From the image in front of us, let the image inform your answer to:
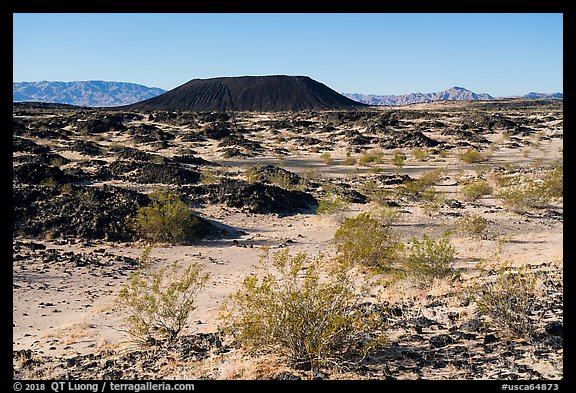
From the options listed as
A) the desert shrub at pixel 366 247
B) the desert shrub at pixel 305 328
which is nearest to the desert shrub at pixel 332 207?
the desert shrub at pixel 366 247

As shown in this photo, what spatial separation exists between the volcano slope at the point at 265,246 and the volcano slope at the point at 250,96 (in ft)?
228

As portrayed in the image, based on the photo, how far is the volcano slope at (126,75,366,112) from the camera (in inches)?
3890

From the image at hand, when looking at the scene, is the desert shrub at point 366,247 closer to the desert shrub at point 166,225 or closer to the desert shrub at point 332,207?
the desert shrub at point 332,207

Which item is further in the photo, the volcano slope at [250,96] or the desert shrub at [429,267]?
the volcano slope at [250,96]

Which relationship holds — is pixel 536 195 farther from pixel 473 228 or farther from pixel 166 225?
pixel 166 225

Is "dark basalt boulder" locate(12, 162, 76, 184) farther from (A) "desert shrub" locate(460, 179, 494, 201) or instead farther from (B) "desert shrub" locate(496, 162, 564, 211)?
(B) "desert shrub" locate(496, 162, 564, 211)

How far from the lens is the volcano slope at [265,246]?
15.6 ft

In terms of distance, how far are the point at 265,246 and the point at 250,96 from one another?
97.4 meters

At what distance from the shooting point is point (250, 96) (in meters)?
105

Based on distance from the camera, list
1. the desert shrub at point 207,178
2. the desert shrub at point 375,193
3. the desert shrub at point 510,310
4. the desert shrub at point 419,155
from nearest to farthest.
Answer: the desert shrub at point 510,310 → the desert shrub at point 375,193 → the desert shrub at point 207,178 → the desert shrub at point 419,155

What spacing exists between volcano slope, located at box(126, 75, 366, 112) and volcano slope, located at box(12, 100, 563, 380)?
6947 centimetres

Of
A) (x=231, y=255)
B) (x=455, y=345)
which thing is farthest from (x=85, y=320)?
(x=455, y=345)

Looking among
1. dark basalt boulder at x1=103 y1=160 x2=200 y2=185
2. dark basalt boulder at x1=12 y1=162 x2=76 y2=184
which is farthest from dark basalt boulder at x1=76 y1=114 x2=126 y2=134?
dark basalt boulder at x1=12 y1=162 x2=76 y2=184
